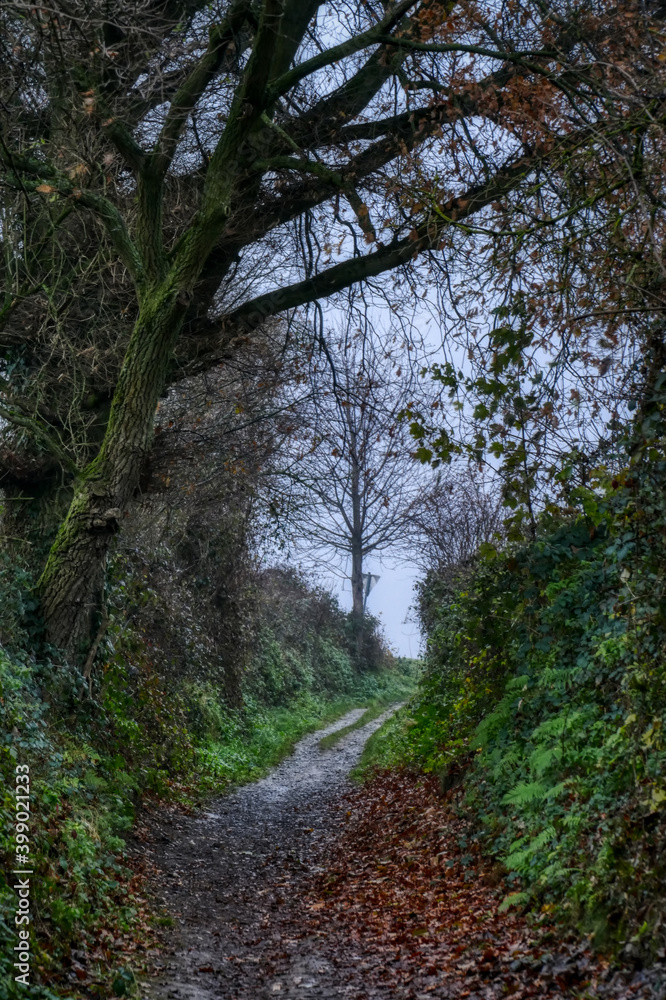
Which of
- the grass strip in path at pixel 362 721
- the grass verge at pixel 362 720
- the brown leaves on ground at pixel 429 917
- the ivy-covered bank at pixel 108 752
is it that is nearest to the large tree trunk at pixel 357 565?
the grass verge at pixel 362 720

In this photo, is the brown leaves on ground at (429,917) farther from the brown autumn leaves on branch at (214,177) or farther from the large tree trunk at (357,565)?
the large tree trunk at (357,565)

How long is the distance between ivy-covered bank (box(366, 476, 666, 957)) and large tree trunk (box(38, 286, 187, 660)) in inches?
181

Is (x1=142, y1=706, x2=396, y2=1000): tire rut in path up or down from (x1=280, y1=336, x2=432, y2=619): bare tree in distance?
down

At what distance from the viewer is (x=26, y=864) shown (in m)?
→ 5.36

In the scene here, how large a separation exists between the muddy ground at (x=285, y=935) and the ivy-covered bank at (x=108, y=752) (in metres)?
0.49

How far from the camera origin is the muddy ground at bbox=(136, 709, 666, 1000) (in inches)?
205

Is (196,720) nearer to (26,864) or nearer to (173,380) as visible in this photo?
(173,380)

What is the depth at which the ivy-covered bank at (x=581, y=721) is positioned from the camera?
5.21 metres

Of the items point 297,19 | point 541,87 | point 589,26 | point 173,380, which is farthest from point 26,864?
point 297,19

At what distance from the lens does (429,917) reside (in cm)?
676

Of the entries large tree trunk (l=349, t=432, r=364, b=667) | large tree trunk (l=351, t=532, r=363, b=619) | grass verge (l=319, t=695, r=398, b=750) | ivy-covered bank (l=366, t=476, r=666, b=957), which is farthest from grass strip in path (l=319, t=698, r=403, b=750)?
ivy-covered bank (l=366, t=476, r=666, b=957)

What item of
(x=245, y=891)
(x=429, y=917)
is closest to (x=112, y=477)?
(x=245, y=891)

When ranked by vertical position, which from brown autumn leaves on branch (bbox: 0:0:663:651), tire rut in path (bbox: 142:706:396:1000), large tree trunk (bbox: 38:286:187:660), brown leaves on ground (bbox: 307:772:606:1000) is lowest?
tire rut in path (bbox: 142:706:396:1000)

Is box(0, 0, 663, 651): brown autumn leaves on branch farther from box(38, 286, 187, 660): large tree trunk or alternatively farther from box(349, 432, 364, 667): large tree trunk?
box(349, 432, 364, 667): large tree trunk
